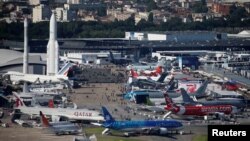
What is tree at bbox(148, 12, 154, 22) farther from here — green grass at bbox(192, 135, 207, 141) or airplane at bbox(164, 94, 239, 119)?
green grass at bbox(192, 135, 207, 141)

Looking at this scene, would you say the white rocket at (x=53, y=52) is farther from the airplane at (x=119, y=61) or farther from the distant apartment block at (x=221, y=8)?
the distant apartment block at (x=221, y=8)

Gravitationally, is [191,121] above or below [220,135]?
below

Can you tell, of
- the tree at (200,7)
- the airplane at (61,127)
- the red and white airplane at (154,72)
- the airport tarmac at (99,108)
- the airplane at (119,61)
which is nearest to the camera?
the airport tarmac at (99,108)

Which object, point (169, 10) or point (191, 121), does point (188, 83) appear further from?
point (169, 10)

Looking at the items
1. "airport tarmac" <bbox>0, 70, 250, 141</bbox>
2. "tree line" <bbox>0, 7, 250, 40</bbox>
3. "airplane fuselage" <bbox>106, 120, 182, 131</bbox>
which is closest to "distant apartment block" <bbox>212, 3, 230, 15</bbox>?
"tree line" <bbox>0, 7, 250, 40</bbox>

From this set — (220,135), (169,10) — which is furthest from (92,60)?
(220,135)

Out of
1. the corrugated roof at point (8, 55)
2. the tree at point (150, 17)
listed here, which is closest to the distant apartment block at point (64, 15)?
the tree at point (150, 17)

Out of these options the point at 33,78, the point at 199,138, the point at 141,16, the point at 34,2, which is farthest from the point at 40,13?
the point at 199,138
